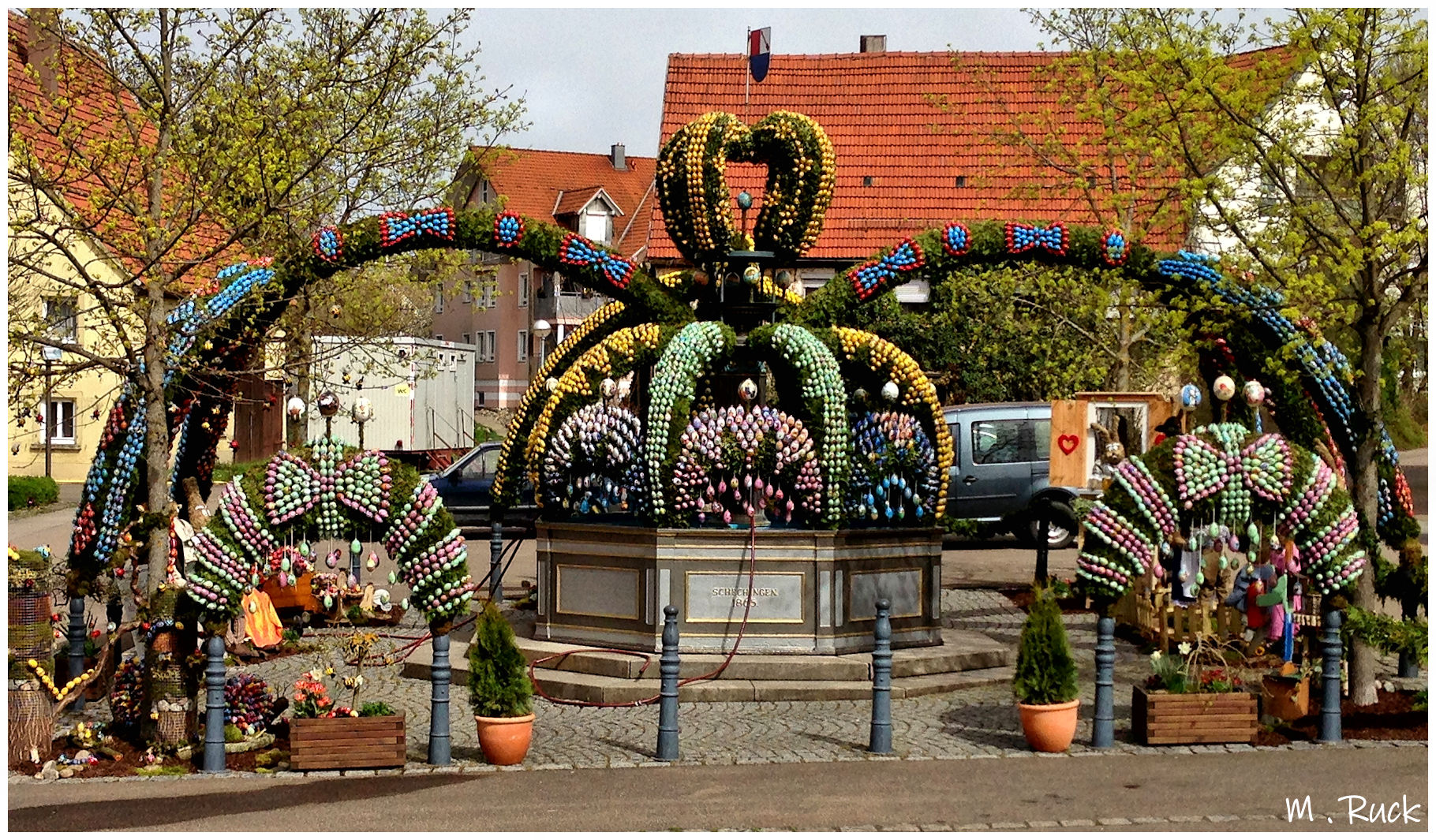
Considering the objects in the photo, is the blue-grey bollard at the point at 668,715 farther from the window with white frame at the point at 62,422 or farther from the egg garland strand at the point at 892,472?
the window with white frame at the point at 62,422

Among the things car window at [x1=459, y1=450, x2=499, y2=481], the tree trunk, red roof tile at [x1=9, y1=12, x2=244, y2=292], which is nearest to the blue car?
car window at [x1=459, y1=450, x2=499, y2=481]

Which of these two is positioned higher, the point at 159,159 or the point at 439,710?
the point at 159,159

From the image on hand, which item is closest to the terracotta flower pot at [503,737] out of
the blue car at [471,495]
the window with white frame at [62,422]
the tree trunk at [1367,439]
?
the tree trunk at [1367,439]

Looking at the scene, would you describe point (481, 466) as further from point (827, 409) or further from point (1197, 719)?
point (1197, 719)

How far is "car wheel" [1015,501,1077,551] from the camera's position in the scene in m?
25.2

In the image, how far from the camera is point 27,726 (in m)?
11.9

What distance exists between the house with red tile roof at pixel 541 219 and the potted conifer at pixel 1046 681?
3905 cm

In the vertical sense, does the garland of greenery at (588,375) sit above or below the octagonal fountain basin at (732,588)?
above

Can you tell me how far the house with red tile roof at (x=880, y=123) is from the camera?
34406 millimetres

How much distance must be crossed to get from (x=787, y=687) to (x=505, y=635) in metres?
3.47

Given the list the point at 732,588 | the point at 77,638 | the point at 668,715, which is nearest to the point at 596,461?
the point at 732,588

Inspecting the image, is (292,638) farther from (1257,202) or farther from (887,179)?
(887,179)

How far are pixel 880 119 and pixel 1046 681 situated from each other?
25.0 m

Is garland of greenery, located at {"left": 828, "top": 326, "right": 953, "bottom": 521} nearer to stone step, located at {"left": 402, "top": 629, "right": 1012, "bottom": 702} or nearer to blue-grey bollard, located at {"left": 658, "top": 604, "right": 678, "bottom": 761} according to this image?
stone step, located at {"left": 402, "top": 629, "right": 1012, "bottom": 702}
